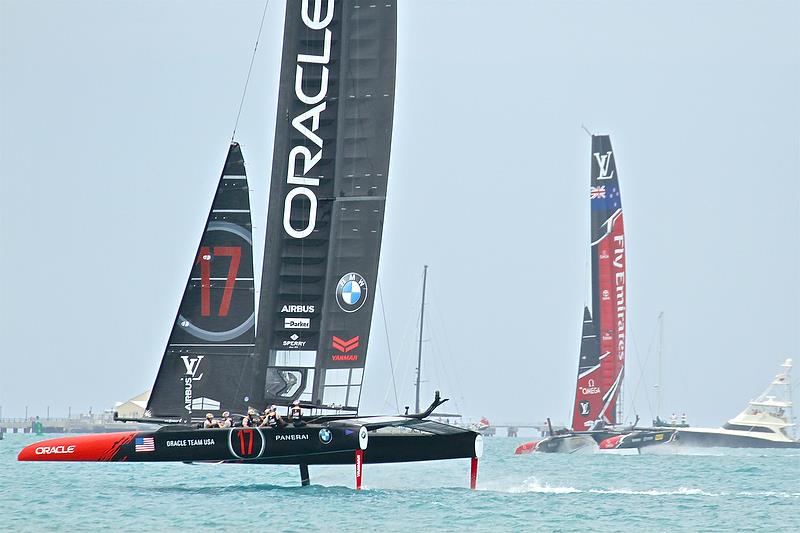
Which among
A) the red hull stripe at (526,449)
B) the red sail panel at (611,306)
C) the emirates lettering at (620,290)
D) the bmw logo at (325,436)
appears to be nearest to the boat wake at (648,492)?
the bmw logo at (325,436)

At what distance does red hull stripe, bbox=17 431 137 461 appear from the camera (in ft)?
89.4

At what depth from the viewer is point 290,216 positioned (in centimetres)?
2916

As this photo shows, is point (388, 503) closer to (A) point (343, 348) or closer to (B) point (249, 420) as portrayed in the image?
(B) point (249, 420)

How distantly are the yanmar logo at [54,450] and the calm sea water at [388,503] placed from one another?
36.6 inches

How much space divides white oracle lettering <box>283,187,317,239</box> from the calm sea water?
17.1ft

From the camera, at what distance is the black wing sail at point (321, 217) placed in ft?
95.5

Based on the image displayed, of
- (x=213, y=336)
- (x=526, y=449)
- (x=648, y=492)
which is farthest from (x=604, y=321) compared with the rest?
(x=213, y=336)

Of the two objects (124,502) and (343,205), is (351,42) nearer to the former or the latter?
(343,205)

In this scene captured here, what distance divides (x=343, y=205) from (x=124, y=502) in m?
7.47

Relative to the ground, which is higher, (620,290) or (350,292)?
(620,290)

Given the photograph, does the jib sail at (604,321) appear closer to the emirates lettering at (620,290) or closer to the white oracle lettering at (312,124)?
the emirates lettering at (620,290)

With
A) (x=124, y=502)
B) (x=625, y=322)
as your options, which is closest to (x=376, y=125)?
(x=124, y=502)

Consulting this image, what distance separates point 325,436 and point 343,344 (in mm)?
3166

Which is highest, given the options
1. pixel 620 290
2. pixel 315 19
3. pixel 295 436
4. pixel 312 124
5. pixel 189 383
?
pixel 315 19
